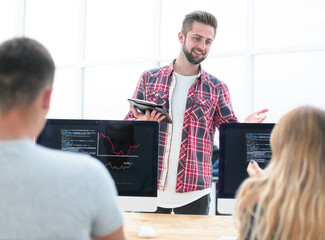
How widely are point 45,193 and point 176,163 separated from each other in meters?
1.81

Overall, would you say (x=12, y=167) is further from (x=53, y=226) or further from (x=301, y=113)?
(x=301, y=113)

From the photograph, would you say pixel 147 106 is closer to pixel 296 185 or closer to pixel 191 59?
pixel 191 59

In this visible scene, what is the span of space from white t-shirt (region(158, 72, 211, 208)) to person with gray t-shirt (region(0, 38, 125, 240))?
1676 mm

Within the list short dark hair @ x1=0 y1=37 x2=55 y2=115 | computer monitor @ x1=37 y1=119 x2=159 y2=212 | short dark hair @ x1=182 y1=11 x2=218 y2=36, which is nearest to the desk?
computer monitor @ x1=37 y1=119 x2=159 y2=212

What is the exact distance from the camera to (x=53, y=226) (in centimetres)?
91

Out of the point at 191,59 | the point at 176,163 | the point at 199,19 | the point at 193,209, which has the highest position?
the point at 199,19

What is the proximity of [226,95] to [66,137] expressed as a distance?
1.13m

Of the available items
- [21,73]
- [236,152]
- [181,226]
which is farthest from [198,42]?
[21,73]

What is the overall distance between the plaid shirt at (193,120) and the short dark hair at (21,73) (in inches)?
63.6

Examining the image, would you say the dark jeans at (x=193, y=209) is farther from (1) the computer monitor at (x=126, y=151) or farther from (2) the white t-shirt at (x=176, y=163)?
(1) the computer monitor at (x=126, y=151)

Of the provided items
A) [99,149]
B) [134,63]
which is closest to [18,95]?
[99,149]

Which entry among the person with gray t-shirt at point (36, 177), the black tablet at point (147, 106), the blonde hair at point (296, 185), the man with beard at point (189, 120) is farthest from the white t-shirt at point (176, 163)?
the person with gray t-shirt at point (36, 177)

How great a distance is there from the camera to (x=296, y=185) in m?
1.19

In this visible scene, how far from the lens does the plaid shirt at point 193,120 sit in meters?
2.65
